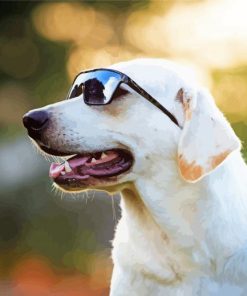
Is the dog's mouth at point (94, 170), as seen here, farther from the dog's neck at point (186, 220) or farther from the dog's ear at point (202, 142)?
the dog's ear at point (202, 142)

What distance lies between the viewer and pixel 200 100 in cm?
526

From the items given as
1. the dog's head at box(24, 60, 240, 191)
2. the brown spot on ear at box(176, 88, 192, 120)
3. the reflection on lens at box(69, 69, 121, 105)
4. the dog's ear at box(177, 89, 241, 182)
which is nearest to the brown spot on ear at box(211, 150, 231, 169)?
the dog's ear at box(177, 89, 241, 182)

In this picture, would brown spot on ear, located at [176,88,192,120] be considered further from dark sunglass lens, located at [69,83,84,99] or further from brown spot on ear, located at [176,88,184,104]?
dark sunglass lens, located at [69,83,84,99]

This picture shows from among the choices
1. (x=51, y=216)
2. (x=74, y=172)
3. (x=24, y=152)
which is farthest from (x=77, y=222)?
(x=74, y=172)

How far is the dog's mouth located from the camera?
529 cm

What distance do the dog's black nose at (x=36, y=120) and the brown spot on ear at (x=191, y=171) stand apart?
2.16 feet

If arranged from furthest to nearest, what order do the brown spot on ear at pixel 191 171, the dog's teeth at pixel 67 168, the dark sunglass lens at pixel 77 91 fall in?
the dark sunglass lens at pixel 77 91
the dog's teeth at pixel 67 168
the brown spot on ear at pixel 191 171

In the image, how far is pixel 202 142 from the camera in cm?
515

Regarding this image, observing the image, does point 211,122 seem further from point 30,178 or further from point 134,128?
point 30,178

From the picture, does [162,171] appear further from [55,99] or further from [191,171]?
[55,99]

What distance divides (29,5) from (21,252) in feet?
14.0

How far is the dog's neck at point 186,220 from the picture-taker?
521cm

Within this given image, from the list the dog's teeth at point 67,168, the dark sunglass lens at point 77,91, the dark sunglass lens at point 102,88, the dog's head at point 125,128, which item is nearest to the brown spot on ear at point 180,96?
the dog's head at point 125,128

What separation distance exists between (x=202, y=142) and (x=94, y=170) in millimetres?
520
